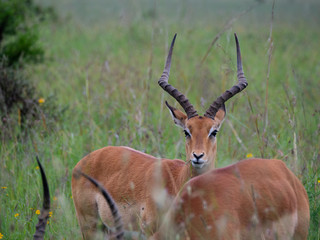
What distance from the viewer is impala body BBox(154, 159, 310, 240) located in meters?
2.71

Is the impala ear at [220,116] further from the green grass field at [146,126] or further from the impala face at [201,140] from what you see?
the green grass field at [146,126]

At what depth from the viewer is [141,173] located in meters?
4.20

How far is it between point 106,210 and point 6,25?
5853 millimetres

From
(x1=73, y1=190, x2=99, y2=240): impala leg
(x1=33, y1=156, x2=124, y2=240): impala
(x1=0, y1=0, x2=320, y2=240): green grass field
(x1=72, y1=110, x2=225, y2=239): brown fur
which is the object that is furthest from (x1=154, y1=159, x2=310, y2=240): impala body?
(x1=73, y1=190, x2=99, y2=240): impala leg

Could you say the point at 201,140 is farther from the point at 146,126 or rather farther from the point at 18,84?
the point at 18,84

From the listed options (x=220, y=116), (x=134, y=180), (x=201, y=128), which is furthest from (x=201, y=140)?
(x=134, y=180)

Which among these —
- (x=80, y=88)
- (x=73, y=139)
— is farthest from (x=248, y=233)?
(x=80, y=88)

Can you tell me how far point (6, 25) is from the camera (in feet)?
28.4

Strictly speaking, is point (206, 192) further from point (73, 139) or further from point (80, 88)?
point (80, 88)

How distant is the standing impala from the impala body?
0.91 m

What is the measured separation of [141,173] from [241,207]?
158cm

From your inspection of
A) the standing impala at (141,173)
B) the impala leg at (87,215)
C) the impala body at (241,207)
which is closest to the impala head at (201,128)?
the standing impala at (141,173)

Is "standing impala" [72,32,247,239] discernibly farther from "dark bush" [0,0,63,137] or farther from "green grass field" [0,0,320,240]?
"dark bush" [0,0,63,137]

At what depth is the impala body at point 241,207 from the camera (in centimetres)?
271
